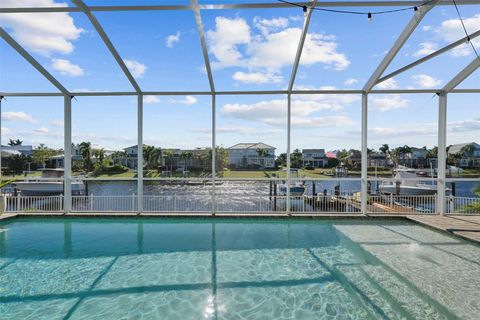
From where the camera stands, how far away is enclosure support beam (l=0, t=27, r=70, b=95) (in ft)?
17.6

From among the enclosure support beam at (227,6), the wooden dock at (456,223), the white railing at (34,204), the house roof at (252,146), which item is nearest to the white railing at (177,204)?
the white railing at (34,204)

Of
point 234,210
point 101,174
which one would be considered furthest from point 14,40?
point 234,210

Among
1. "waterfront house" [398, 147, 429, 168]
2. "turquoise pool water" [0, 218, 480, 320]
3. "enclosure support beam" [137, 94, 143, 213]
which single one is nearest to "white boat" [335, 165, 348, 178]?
"turquoise pool water" [0, 218, 480, 320]

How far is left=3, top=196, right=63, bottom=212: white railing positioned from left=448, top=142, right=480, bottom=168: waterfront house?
11.5 m

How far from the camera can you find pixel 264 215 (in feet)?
25.1

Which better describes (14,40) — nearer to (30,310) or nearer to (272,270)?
(30,310)

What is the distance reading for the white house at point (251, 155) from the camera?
8375mm

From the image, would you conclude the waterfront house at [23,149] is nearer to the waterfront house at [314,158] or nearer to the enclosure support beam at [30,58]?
the enclosure support beam at [30,58]

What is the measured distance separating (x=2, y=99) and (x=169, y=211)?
4.99 metres

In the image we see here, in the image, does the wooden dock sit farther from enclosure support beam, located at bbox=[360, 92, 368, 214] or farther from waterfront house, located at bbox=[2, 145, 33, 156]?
waterfront house, located at bbox=[2, 145, 33, 156]

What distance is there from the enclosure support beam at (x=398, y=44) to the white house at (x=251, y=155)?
9.73 ft

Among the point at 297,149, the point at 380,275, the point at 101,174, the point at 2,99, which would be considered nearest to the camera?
the point at 380,275

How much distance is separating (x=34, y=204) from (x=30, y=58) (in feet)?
13.5

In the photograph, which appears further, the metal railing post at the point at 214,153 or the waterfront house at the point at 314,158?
the waterfront house at the point at 314,158
